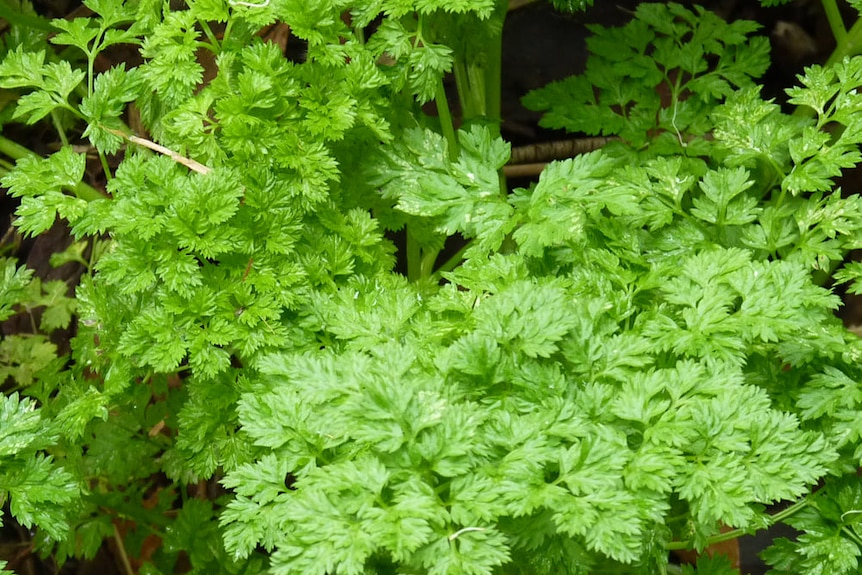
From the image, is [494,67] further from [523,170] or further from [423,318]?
[423,318]

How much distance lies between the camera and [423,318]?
1744 millimetres

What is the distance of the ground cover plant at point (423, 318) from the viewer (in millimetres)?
1447

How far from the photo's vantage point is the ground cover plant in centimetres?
145

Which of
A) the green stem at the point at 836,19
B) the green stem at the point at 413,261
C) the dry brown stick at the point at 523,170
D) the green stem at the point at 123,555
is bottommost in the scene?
the green stem at the point at 123,555

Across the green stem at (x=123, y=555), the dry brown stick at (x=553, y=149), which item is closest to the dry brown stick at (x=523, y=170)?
the dry brown stick at (x=553, y=149)

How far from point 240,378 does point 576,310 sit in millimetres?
679

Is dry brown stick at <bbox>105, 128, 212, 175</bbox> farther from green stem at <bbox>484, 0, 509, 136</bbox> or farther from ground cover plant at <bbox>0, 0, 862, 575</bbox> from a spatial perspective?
green stem at <bbox>484, 0, 509, 136</bbox>

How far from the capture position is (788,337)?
71.1 inches

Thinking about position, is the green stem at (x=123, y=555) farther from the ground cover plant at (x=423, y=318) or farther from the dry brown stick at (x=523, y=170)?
the dry brown stick at (x=523, y=170)

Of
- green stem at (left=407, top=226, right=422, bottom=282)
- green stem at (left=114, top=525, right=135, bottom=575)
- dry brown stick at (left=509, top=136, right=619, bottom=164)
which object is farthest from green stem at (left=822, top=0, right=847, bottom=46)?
green stem at (left=114, top=525, right=135, bottom=575)

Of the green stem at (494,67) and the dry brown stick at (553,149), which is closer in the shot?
the green stem at (494,67)

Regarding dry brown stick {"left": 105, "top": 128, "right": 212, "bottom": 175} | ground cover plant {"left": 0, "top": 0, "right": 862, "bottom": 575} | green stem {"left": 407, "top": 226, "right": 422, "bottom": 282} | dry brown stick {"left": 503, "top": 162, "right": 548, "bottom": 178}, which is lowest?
dry brown stick {"left": 503, "top": 162, "right": 548, "bottom": 178}

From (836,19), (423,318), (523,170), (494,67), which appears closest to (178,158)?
(423,318)

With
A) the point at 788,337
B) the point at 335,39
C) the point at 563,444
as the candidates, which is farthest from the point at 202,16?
the point at 788,337
